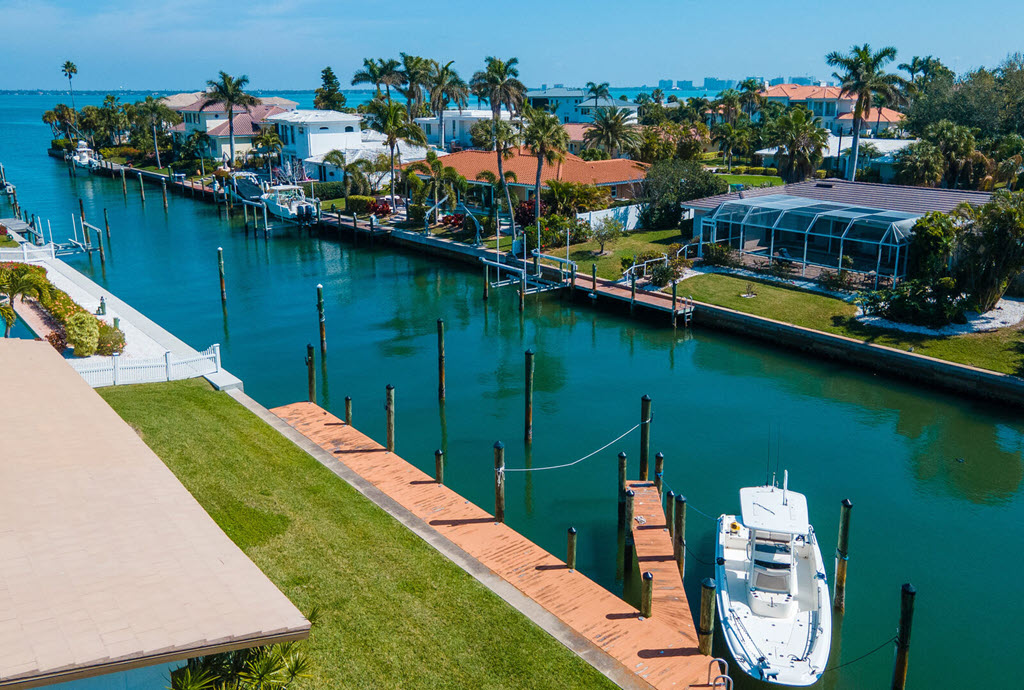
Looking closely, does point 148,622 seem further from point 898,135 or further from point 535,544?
point 898,135

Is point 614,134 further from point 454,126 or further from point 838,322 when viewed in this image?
Answer: point 838,322

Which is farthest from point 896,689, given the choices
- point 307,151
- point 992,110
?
point 307,151

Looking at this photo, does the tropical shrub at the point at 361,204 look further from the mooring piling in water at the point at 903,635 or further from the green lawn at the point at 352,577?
the mooring piling in water at the point at 903,635

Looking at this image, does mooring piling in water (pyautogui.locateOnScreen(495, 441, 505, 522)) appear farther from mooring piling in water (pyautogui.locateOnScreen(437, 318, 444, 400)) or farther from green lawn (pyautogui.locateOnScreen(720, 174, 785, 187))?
green lawn (pyautogui.locateOnScreen(720, 174, 785, 187))

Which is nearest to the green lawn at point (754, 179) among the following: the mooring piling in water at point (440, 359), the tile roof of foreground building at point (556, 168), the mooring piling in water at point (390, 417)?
the tile roof of foreground building at point (556, 168)

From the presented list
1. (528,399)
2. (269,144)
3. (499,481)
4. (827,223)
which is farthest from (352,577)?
(269,144)

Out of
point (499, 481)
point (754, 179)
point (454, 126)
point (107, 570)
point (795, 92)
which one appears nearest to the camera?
point (107, 570)

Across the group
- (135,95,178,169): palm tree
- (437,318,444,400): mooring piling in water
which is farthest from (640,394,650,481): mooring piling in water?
(135,95,178,169): palm tree
